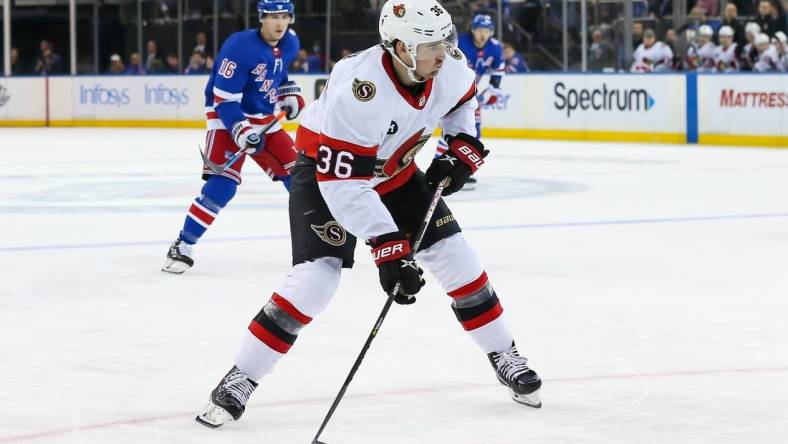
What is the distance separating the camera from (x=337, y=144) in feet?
10.7

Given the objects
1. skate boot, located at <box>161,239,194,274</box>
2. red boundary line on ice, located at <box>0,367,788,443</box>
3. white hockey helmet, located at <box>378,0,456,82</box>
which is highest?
white hockey helmet, located at <box>378,0,456,82</box>

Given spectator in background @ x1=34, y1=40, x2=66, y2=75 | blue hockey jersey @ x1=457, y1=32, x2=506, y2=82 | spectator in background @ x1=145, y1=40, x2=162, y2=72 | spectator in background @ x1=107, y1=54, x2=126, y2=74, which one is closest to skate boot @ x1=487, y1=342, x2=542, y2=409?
blue hockey jersey @ x1=457, y1=32, x2=506, y2=82

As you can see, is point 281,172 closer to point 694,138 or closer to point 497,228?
point 497,228

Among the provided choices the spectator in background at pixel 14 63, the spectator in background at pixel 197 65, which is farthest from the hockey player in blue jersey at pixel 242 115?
the spectator in background at pixel 14 63

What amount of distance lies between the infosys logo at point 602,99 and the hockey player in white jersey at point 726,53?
838 millimetres

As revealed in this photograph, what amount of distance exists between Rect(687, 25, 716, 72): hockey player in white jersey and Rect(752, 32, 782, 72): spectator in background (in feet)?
2.01

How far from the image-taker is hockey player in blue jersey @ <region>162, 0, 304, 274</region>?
6.14 m

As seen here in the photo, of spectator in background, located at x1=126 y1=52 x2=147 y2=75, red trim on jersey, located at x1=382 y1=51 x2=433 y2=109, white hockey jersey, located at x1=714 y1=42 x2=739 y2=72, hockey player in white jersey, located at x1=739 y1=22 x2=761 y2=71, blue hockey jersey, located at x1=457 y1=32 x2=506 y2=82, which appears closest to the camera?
red trim on jersey, located at x1=382 y1=51 x2=433 y2=109

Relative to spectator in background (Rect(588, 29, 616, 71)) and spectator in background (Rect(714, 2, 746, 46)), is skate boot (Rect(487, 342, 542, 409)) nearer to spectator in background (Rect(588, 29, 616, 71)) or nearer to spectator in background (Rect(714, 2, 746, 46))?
spectator in background (Rect(714, 2, 746, 46))

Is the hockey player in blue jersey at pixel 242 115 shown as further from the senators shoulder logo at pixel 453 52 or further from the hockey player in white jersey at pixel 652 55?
the hockey player in white jersey at pixel 652 55

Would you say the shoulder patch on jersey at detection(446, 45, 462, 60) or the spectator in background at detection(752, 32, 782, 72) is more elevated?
the shoulder patch on jersey at detection(446, 45, 462, 60)

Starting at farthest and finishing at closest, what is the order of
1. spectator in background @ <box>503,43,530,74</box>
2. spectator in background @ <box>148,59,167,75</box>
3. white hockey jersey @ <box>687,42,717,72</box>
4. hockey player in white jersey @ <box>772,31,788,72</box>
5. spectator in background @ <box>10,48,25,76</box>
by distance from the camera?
spectator in background @ <box>10,48,25,76</box>
spectator in background @ <box>148,59,167,75</box>
spectator in background @ <box>503,43,530,74</box>
white hockey jersey @ <box>687,42,717,72</box>
hockey player in white jersey @ <box>772,31,788,72</box>

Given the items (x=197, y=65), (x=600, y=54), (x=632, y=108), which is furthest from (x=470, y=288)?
(x=197, y=65)

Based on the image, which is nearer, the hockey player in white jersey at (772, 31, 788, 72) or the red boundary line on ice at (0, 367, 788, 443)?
the red boundary line on ice at (0, 367, 788, 443)
